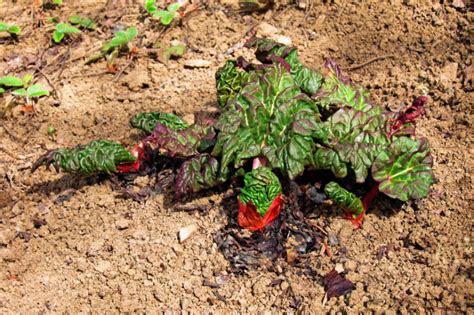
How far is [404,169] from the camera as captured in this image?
340 centimetres

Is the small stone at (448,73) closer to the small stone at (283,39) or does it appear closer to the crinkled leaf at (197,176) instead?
the small stone at (283,39)

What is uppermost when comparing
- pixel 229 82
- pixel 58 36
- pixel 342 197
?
pixel 229 82

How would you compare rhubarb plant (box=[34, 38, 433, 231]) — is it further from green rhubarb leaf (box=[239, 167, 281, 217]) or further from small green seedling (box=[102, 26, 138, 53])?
small green seedling (box=[102, 26, 138, 53])

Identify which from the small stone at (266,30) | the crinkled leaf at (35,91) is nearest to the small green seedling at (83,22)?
the crinkled leaf at (35,91)

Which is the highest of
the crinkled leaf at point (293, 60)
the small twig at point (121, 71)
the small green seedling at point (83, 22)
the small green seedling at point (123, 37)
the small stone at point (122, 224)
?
the crinkled leaf at point (293, 60)

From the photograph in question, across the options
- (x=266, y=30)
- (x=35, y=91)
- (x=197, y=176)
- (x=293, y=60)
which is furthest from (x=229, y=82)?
(x=35, y=91)

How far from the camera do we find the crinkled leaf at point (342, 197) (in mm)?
3277

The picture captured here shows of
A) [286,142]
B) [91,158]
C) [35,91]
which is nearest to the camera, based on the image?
[286,142]

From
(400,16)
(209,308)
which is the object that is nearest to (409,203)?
(209,308)

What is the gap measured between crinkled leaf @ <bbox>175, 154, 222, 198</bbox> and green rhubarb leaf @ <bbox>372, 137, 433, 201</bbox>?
2.99ft

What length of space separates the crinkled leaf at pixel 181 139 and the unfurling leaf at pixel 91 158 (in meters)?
0.21

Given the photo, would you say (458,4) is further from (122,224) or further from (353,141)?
(122,224)

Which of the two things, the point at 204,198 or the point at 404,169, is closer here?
the point at 404,169

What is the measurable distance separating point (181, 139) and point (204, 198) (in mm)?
391
